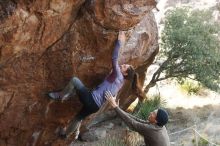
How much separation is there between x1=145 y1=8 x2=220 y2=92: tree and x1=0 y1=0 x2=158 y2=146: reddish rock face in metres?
4.12

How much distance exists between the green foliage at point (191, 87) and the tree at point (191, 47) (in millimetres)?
2406

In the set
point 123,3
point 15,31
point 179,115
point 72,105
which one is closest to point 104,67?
point 72,105

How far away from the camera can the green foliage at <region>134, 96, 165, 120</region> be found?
50.2 ft

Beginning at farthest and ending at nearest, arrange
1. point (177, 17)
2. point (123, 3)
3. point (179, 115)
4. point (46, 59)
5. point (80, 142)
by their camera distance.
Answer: point (179, 115)
point (177, 17)
point (80, 142)
point (46, 59)
point (123, 3)


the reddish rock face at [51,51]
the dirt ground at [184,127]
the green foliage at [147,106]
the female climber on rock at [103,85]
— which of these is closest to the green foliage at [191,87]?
the dirt ground at [184,127]

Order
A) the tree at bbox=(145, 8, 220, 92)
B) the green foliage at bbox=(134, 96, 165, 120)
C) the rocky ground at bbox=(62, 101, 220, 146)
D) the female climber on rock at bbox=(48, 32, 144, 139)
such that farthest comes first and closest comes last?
the green foliage at bbox=(134, 96, 165, 120), the tree at bbox=(145, 8, 220, 92), the rocky ground at bbox=(62, 101, 220, 146), the female climber on rock at bbox=(48, 32, 144, 139)

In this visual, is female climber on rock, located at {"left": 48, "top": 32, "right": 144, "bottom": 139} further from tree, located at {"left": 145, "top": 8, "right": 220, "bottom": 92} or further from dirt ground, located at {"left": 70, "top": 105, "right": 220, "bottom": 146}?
tree, located at {"left": 145, "top": 8, "right": 220, "bottom": 92}

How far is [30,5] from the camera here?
7445mm

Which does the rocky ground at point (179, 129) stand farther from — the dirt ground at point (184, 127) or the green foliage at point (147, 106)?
the green foliage at point (147, 106)

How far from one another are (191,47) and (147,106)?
8.35 feet

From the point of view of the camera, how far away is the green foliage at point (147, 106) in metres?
15.3

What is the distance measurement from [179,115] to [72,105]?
785cm

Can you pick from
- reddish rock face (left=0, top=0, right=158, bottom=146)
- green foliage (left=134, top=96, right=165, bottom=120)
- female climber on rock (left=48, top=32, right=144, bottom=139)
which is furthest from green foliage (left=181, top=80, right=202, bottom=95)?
female climber on rock (left=48, top=32, right=144, bottom=139)

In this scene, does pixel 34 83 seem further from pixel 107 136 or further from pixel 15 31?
pixel 107 136
